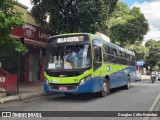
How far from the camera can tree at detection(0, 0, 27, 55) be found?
45.9 feet

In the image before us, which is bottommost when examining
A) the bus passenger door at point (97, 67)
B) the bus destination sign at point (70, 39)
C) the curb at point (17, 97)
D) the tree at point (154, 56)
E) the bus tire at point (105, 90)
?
the curb at point (17, 97)

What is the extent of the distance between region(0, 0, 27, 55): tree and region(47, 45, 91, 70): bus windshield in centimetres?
149

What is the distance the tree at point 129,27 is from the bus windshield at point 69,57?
29.7m

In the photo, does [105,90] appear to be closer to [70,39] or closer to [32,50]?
[70,39]

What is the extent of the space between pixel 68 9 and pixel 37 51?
17.3 ft

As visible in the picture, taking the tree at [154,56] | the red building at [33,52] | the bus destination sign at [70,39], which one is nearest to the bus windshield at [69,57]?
the bus destination sign at [70,39]

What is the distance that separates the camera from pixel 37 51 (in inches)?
1074

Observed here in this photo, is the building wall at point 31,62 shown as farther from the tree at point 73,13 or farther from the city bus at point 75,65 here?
the city bus at point 75,65

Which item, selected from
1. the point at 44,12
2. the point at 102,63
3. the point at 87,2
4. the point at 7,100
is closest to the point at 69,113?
the point at 7,100

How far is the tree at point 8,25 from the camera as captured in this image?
45.9ft

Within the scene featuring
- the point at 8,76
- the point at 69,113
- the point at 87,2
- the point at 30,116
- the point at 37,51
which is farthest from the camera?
the point at 37,51

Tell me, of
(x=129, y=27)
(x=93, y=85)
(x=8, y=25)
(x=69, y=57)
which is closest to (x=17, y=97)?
(x=69, y=57)

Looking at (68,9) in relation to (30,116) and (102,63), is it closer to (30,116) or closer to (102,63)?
(102,63)

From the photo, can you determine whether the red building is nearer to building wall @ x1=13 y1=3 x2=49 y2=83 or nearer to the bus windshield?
building wall @ x1=13 y1=3 x2=49 y2=83
